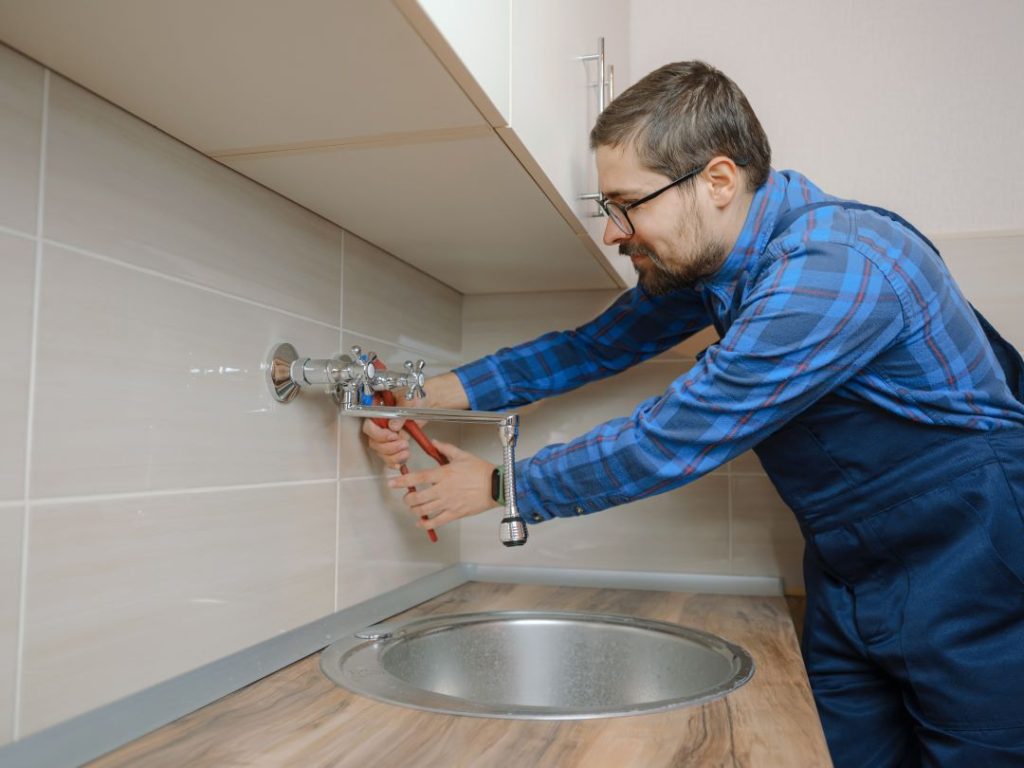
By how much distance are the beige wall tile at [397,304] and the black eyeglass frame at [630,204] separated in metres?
0.35

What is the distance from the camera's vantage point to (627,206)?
3.57 feet

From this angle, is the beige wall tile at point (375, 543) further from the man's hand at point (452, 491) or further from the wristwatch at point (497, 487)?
the wristwatch at point (497, 487)

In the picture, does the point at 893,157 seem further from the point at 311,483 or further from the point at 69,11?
the point at 69,11

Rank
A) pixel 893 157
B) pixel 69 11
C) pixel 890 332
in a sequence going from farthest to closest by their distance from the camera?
pixel 893 157
pixel 890 332
pixel 69 11

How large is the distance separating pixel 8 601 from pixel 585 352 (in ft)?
3.07

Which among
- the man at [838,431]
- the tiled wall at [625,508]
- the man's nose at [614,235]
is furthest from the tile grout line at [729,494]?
the man's nose at [614,235]

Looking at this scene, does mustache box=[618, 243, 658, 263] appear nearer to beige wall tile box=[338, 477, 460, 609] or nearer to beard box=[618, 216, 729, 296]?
beard box=[618, 216, 729, 296]

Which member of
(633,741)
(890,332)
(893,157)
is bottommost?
(633,741)

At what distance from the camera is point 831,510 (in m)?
1.07

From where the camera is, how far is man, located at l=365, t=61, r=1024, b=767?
3.00 feet

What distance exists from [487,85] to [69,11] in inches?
11.9

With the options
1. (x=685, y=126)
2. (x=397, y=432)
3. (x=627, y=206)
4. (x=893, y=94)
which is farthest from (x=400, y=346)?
(x=893, y=94)

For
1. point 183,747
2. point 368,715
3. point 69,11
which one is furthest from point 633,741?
point 69,11

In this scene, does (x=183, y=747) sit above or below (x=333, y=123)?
below
